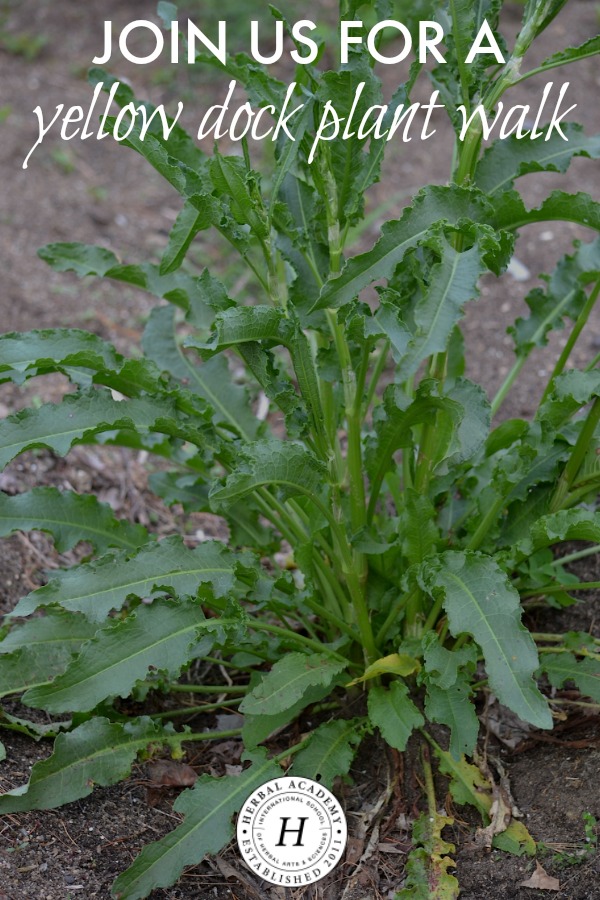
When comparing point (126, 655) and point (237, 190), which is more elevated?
point (237, 190)

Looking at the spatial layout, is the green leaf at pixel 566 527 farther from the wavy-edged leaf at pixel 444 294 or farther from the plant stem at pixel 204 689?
the plant stem at pixel 204 689

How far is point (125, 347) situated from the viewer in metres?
3.29

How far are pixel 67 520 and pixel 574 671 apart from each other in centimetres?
102

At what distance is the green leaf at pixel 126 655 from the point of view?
5.11 feet

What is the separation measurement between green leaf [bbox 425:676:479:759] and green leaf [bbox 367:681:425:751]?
0.07m

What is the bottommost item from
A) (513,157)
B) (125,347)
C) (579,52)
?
(125,347)

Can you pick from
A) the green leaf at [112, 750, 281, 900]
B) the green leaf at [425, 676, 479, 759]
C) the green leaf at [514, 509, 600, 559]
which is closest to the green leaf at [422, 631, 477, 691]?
the green leaf at [425, 676, 479, 759]

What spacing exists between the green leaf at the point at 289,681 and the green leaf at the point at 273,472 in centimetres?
31

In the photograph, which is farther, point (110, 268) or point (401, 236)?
point (110, 268)

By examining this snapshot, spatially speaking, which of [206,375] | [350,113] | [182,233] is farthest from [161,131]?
[206,375]

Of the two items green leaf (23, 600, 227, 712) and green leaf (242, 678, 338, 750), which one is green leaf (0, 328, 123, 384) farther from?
green leaf (242, 678, 338, 750)

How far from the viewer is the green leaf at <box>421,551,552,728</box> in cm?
146

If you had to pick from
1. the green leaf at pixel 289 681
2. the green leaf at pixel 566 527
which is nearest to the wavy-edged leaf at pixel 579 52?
the green leaf at pixel 566 527

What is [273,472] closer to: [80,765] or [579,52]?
[80,765]
